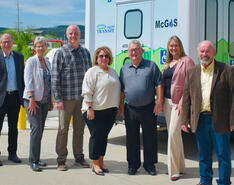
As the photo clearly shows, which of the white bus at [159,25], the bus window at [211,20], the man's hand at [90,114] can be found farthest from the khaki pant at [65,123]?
the bus window at [211,20]

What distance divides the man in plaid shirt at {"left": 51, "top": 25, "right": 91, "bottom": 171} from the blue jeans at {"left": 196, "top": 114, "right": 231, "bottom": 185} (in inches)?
71.2

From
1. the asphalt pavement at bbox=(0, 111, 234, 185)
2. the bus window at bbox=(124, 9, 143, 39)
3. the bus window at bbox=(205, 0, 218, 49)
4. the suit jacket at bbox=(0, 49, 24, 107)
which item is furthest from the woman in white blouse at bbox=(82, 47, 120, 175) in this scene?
the bus window at bbox=(205, 0, 218, 49)

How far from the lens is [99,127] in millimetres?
5059

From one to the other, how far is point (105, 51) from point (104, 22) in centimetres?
229

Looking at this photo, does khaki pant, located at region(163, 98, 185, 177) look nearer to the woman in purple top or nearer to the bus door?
the woman in purple top

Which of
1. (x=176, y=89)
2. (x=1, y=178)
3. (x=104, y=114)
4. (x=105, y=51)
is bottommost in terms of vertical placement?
(x=1, y=178)

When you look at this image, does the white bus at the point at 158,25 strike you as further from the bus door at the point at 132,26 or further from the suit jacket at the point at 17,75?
the suit jacket at the point at 17,75

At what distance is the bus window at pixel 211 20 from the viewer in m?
5.94

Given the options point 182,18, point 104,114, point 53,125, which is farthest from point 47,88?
point 53,125

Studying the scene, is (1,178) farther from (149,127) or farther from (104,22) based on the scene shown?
(104,22)

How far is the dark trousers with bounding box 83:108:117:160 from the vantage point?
5.04 metres

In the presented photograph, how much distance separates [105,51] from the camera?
5023 mm

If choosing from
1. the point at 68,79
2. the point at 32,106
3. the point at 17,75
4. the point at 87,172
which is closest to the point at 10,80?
the point at 17,75

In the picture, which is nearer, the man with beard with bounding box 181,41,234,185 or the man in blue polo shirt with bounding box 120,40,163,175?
the man with beard with bounding box 181,41,234,185
